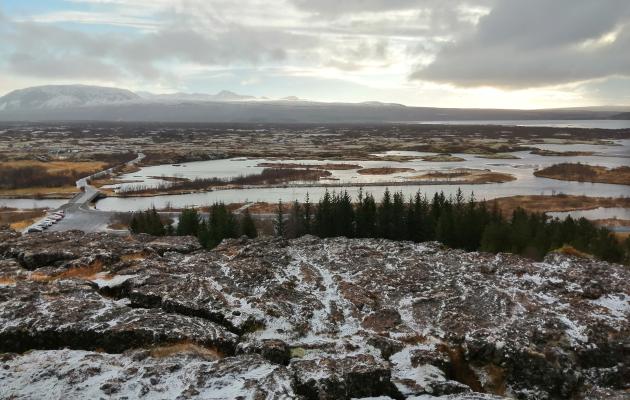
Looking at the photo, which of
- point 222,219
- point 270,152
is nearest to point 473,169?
point 270,152

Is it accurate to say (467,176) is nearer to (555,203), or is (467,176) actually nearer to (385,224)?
(555,203)

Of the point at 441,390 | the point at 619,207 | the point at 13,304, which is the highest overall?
the point at 13,304

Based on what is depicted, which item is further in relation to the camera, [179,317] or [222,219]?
[222,219]

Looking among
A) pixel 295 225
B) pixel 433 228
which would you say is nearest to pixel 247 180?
pixel 295 225

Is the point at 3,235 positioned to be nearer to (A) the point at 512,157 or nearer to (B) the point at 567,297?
(B) the point at 567,297

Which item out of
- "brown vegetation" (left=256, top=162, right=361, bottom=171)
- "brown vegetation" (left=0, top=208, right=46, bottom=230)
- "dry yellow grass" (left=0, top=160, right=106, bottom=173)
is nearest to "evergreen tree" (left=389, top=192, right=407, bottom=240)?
"brown vegetation" (left=0, top=208, right=46, bottom=230)

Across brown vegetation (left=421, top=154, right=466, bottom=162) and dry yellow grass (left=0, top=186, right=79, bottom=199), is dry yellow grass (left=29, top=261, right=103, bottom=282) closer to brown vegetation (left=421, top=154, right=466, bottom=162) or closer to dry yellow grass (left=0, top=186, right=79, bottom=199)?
dry yellow grass (left=0, top=186, right=79, bottom=199)

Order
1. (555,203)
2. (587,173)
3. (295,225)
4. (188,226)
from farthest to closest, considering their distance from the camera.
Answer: (587,173) → (555,203) → (295,225) → (188,226)
